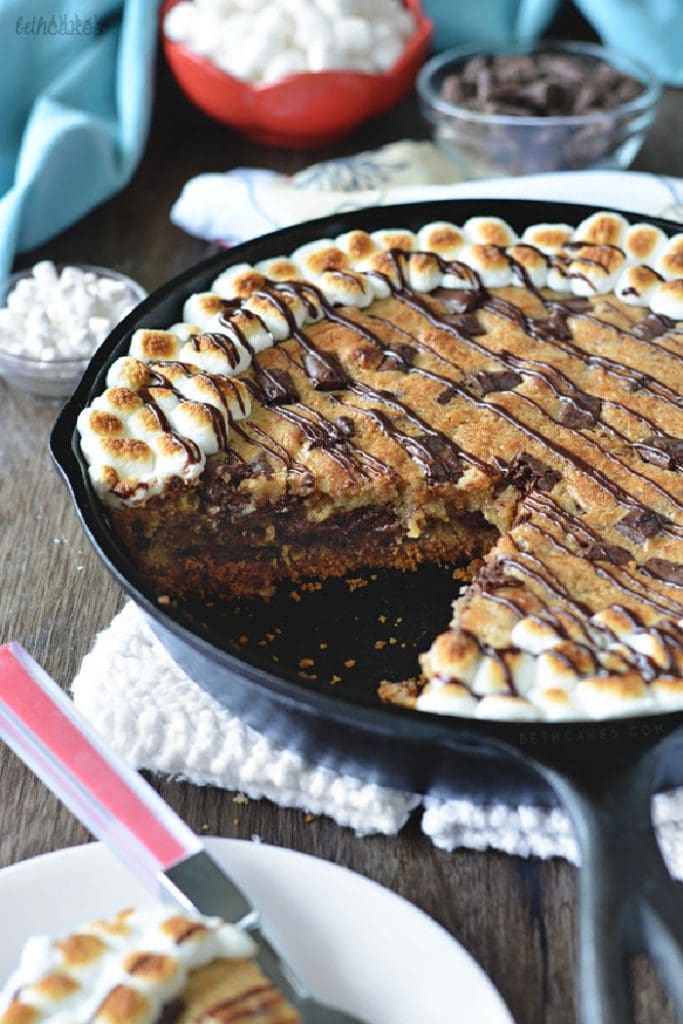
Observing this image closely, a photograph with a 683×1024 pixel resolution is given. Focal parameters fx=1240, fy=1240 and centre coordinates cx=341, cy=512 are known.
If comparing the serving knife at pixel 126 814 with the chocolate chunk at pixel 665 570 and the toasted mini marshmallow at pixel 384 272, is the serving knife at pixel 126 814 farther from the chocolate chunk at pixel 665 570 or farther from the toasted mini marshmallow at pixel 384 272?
the toasted mini marshmallow at pixel 384 272

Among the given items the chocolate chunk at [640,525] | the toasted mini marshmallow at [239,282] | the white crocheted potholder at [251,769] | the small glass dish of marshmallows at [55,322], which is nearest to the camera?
the white crocheted potholder at [251,769]

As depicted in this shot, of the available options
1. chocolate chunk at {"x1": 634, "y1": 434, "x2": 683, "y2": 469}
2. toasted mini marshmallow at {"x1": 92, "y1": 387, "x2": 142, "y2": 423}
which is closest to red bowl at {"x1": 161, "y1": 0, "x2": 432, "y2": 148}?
toasted mini marshmallow at {"x1": 92, "y1": 387, "x2": 142, "y2": 423}

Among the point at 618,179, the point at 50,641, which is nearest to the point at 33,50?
the point at 618,179

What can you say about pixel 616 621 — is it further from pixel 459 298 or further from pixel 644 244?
pixel 644 244

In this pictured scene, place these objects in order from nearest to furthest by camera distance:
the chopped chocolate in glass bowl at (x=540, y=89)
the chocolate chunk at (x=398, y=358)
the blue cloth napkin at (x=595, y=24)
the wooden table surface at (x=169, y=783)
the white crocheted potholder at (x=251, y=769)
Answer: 1. the wooden table surface at (x=169, y=783)
2. the white crocheted potholder at (x=251, y=769)
3. the chocolate chunk at (x=398, y=358)
4. the chopped chocolate in glass bowl at (x=540, y=89)
5. the blue cloth napkin at (x=595, y=24)

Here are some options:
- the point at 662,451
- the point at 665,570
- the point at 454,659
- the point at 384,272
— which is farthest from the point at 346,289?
the point at 454,659

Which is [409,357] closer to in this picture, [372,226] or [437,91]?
[372,226]

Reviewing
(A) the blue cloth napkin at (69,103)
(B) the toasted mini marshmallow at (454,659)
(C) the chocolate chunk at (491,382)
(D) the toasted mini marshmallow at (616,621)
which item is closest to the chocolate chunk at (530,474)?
(C) the chocolate chunk at (491,382)
